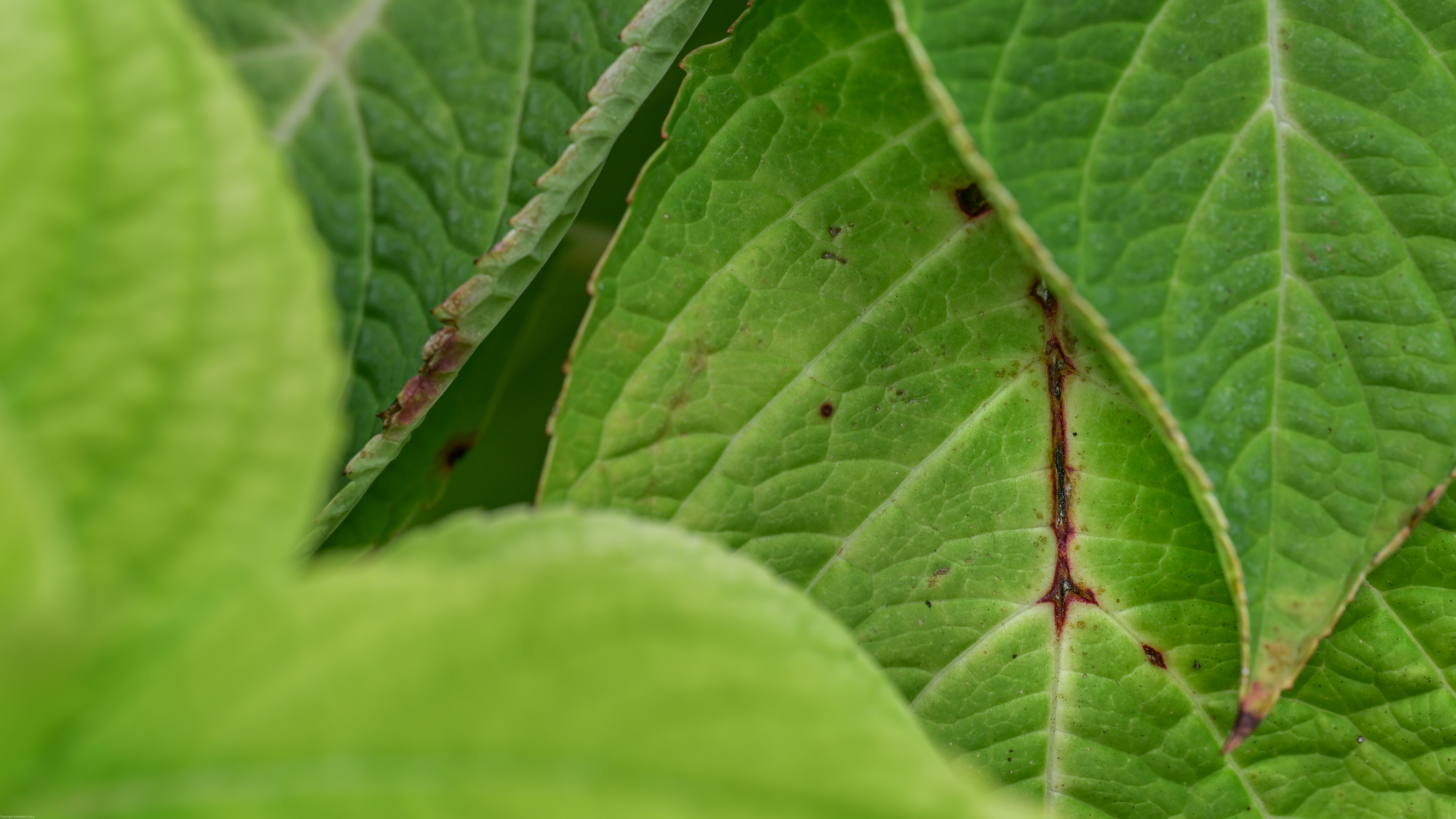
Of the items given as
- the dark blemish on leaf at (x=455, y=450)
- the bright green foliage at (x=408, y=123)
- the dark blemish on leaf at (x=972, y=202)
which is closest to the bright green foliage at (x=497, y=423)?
the dark blemish on leaf at (x=455, y=450)

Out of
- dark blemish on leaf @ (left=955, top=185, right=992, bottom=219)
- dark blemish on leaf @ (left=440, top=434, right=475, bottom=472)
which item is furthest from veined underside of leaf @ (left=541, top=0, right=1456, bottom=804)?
dark blemish on leaf @ (left=440, top=434, right=475, bottom=472)

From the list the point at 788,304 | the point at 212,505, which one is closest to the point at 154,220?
the point at 212,505

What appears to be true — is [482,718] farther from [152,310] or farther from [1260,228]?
[1260,228]

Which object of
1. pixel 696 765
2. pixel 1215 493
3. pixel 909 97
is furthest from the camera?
pixel 909 97

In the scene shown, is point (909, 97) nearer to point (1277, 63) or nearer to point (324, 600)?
point (1277, 63)

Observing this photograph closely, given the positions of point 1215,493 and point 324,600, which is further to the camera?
point 1215,493

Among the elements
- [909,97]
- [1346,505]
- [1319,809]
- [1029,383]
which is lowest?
[1319,809]

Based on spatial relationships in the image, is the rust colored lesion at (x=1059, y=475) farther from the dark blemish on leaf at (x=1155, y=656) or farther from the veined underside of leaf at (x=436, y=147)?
the veined underside of leaf at (x=436, y=147)

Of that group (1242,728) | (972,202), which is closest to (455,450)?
(972,202)
